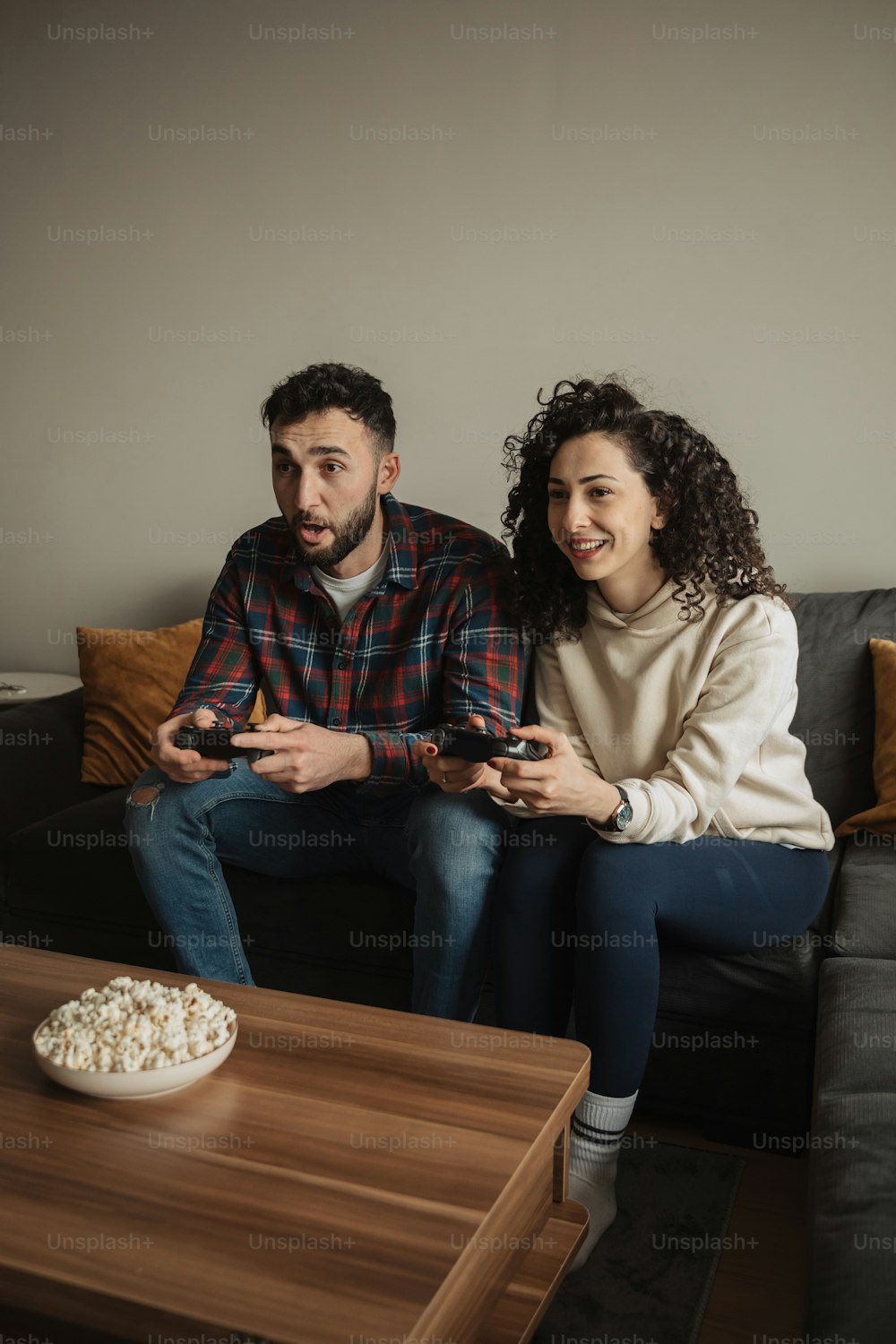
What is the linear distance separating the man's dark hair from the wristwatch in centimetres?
79

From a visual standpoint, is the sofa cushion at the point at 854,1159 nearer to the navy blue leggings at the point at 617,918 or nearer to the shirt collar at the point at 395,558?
the navy blue leggings at the point at 617,918

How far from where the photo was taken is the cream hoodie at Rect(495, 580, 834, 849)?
164cm

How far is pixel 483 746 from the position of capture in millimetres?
1615

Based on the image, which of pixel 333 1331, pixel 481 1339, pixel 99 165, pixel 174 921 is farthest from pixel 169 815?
pixel 99 165

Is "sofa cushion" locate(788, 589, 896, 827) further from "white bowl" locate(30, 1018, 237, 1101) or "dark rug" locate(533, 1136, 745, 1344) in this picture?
"white bowl" locate(30, 1018, 237, 1101)

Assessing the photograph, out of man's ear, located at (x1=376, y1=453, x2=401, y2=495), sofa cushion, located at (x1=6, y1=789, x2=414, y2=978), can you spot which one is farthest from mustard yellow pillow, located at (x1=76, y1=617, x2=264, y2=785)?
man's ear, located at (x1=376, y1=453, x2=401, y2=495)

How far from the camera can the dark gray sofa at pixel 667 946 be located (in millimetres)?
1716

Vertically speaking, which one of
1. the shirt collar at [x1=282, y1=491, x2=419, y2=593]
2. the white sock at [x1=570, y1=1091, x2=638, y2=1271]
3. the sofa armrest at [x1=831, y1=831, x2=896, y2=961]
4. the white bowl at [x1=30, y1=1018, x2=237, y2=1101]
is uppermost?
the shirt collar at [x1=282, y1=491, x2=419, y2=593]

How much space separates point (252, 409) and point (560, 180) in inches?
35.4

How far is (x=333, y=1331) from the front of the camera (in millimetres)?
874

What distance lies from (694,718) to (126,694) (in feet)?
4.53

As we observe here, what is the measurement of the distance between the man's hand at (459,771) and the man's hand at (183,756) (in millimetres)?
347

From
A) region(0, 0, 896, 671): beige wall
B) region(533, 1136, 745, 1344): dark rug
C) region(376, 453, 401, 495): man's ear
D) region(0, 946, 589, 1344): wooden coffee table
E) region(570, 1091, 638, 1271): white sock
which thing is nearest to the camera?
region(0, 946, 589, 1344): wooden coffee table

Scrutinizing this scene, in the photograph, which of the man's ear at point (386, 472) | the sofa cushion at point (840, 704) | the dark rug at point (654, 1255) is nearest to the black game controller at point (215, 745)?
the man's ear at point (386, 472)
